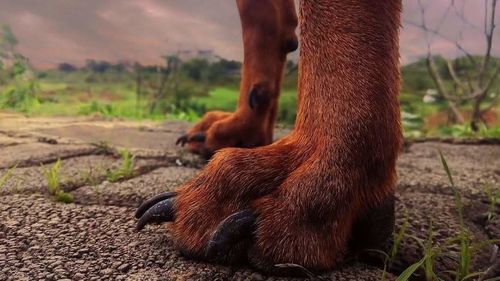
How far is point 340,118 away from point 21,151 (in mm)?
1701

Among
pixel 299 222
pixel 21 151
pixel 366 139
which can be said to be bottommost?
pixel 21 151

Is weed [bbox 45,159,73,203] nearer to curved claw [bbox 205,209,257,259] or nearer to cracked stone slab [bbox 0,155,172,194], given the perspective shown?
cracked stone slab [bbox 0,155,172,194]

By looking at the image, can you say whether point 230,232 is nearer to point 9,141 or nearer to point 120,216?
point 120,216

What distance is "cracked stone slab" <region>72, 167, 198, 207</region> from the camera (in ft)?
4.60

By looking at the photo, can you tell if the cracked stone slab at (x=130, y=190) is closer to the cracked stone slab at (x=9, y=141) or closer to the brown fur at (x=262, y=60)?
the brown fur at (x=262, y=60)

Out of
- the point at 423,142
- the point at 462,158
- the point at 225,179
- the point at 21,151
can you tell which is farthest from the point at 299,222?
the point at 423,142

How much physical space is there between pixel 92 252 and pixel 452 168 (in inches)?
68.4

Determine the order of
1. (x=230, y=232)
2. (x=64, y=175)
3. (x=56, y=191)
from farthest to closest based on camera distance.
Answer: (x=64, y=175) < (x=56, y=191) < (x=230, y=232)

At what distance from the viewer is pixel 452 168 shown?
224 centimetres

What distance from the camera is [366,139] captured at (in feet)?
3.18

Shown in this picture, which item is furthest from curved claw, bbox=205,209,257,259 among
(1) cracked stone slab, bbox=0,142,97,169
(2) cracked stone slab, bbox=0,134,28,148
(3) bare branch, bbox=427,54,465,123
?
(3) bare branch, bbox=427,54,465,123

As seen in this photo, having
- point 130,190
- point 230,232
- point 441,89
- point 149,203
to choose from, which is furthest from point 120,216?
point 441,89

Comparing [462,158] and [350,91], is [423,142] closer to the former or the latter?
[462,158]

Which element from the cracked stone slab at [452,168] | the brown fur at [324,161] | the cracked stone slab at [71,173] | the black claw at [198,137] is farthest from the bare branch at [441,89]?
the brown fur at [324,161]
